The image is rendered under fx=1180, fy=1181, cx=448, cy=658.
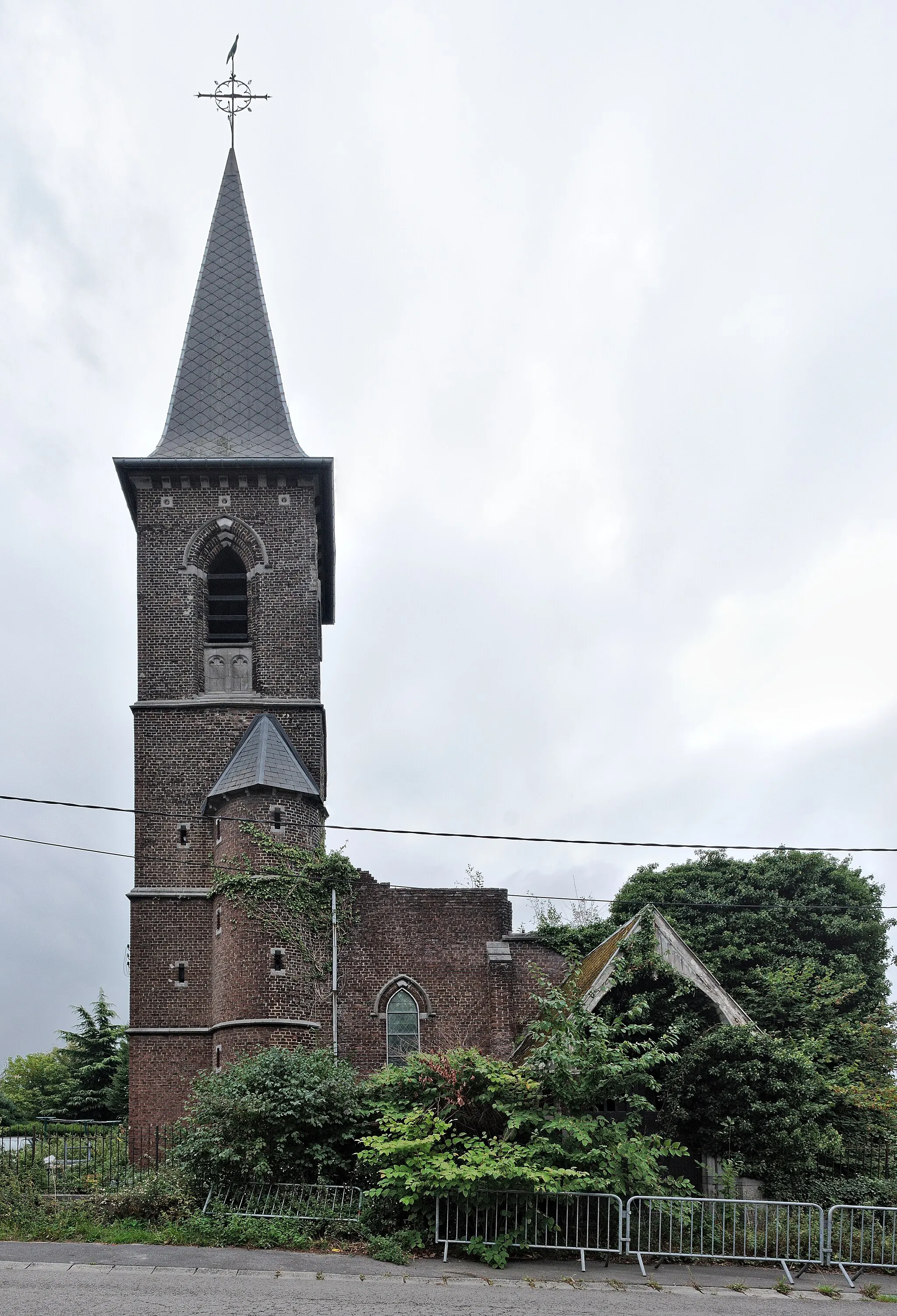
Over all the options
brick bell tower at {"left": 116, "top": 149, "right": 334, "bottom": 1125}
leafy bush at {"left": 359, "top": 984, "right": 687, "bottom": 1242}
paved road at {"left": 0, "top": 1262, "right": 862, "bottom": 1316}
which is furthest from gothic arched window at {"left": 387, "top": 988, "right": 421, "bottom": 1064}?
paved road at {"left": 0, "top": 1262, "right": 862, "bottom": 1316}

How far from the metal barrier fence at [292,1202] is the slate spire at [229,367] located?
52.0ft

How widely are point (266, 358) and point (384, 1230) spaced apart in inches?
824

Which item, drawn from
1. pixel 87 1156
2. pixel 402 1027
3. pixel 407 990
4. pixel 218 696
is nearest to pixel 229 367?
pixel 218 696

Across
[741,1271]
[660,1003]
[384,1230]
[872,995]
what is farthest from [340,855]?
[872,995]

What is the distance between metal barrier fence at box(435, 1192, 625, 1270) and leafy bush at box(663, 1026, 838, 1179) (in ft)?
9.12

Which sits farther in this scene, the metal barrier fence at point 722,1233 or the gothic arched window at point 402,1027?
the gothic arched window at point 402,1027

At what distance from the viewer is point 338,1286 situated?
12398 millimetres

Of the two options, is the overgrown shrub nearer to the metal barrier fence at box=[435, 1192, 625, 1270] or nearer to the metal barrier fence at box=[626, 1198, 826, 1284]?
the metal barrier fence at box=[626, 1198, 826, 1284]

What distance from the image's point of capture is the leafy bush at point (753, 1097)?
54.3ft

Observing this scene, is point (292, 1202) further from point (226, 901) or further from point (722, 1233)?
point (226, 901)

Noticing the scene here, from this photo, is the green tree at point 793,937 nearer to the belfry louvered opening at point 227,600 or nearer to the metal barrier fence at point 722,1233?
the metal barrier fence at point 722,1233

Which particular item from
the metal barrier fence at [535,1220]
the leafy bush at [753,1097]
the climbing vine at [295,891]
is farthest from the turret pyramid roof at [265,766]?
the metal barrier fence at [535,1220]

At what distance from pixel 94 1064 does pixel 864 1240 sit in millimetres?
32054

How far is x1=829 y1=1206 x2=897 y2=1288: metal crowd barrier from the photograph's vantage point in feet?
46.0
